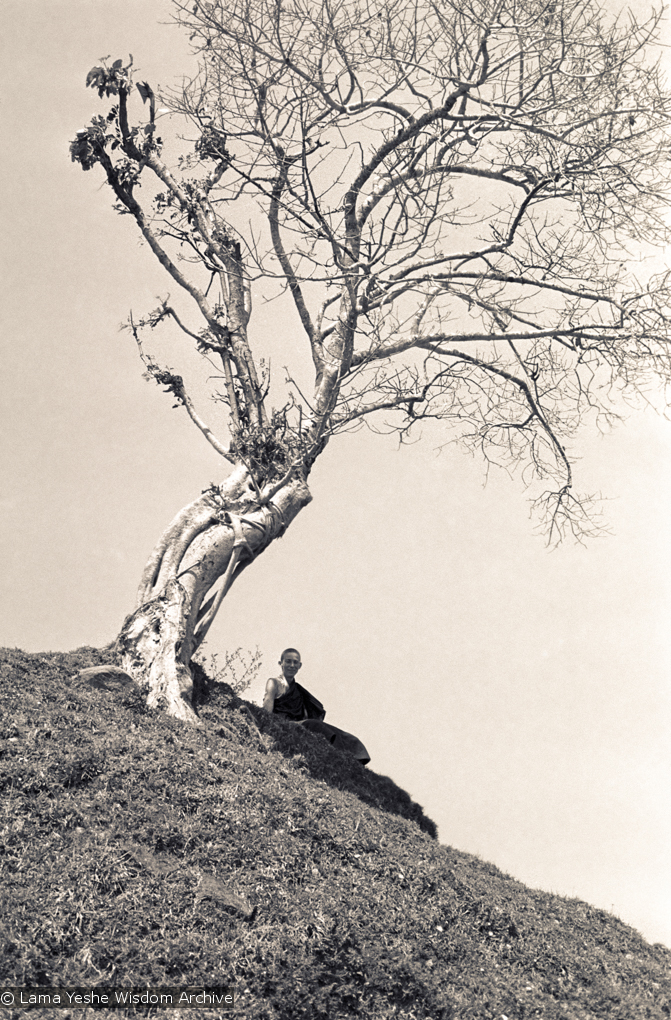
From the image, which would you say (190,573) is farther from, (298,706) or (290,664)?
(298,706)

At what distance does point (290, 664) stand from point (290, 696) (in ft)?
1.25

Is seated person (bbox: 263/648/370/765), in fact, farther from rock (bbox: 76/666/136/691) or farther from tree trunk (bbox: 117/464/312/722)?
rock (bbox: 76/666/136/691)

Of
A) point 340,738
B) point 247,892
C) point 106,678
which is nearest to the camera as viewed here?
point 247,892

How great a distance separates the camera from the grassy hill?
5.28 meters

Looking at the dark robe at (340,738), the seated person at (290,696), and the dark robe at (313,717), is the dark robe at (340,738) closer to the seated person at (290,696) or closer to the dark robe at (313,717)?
the dark robe at (313,717)

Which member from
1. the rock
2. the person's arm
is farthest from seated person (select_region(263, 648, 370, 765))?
the rock

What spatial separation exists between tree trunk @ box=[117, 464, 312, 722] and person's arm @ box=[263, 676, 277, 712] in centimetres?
142

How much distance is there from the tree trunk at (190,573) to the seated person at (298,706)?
56.4 inches

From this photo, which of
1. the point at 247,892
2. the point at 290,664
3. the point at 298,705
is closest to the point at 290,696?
the point at 298,705

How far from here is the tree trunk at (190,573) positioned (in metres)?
8.63

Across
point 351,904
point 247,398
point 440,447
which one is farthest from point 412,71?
point 351,904

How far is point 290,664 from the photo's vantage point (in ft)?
34.3

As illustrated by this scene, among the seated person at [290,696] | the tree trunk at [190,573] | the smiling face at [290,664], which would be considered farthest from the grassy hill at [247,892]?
the smiling face at [290,664]

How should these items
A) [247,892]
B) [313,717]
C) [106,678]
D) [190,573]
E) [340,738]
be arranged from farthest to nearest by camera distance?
[313,717] → [340,738] → [190,573] → [106,678] → [247,892]
